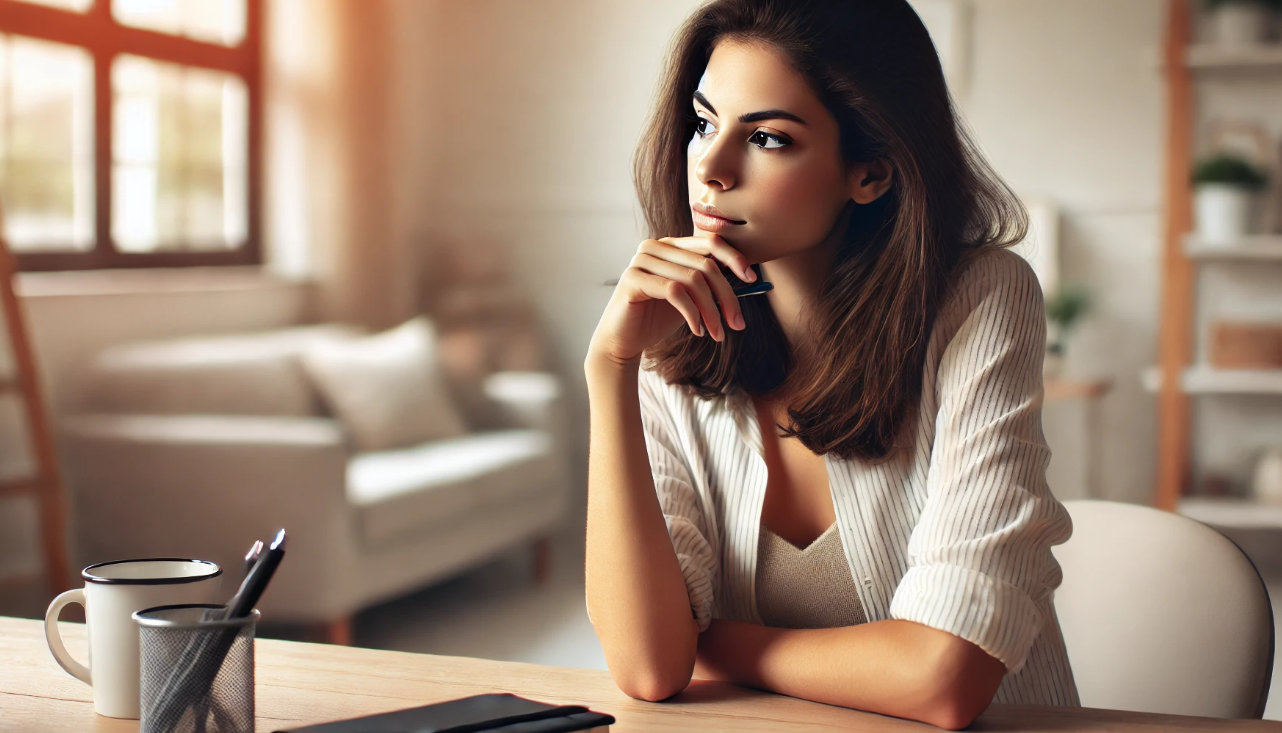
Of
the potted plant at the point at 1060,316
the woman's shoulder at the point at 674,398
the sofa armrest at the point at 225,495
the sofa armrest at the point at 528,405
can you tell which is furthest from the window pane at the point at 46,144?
Result: the potted plant at the point at 1060,316

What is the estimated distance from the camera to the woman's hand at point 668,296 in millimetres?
874

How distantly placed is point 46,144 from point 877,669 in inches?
115

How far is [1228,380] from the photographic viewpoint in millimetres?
3199

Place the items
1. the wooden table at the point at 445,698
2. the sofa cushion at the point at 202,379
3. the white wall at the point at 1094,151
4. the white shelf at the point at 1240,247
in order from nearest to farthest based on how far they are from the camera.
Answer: the wooden table at the point at 445,698
the sofa cushion at the point at 202,379
the white shelf at the point at 1240,247
the white wall at the point at 1094,151

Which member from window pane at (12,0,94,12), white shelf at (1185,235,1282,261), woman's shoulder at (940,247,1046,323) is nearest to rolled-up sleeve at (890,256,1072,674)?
woman's shoulder at (940,247,1046,323)

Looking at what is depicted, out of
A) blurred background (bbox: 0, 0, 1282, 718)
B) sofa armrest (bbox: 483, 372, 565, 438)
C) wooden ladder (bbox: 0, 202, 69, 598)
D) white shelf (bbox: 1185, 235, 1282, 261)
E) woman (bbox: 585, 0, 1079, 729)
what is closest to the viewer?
woman (bbox: 585, 0, 1079, 729)

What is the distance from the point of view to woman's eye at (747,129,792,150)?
91 cm

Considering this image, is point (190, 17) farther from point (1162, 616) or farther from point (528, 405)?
point (1162, 616)

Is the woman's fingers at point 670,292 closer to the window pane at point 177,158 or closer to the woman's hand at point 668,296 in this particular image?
the woman's hand at point 668,296

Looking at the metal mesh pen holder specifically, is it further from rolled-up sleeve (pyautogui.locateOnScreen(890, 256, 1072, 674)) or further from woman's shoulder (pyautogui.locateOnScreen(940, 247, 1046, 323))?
woman's shoulder (pyautogui.locateOnScreen(940, 247, 1046, 323))

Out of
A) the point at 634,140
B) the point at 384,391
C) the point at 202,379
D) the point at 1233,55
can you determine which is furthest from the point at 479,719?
the point at 634,140

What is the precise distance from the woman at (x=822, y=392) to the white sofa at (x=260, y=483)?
1.75m

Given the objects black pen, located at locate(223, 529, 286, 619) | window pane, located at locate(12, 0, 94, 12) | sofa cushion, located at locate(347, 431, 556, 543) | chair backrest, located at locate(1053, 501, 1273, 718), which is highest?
window pane, located at locate(12, 0, 94, 12)

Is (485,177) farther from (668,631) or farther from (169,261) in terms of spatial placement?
(668,631)
